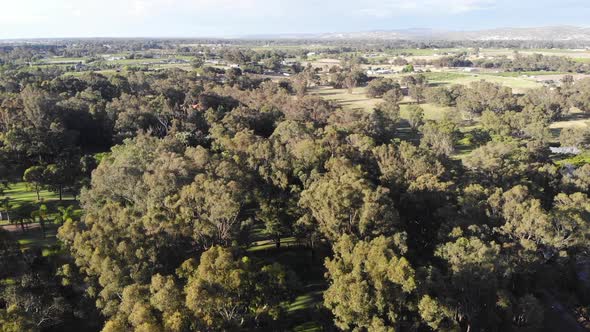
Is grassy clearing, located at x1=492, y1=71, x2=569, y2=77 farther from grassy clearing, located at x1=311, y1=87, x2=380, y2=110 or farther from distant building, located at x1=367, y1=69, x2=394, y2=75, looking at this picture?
grassy clearing, located at x1=311, y1=87, x2=380, y2=110

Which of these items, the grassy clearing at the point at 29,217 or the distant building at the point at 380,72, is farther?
the distant building at the point at 380,72

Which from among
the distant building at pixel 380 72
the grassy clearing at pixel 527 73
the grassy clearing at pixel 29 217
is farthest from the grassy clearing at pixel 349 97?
the grassy clearing at pixel 29 217

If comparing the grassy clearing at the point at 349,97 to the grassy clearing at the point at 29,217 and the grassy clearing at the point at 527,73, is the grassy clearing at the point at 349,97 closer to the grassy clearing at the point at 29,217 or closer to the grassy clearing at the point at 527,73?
the grassy clearing at the point at 527,73

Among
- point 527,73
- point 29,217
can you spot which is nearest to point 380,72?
point 527,73

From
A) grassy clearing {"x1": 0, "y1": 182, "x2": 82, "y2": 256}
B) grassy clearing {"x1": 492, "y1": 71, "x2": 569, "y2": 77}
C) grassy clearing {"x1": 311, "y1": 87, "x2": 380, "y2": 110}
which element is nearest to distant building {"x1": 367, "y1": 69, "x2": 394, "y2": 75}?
grassy clearing {"x1": 311, "y1": 87, "x2": 380, "y2": 110}

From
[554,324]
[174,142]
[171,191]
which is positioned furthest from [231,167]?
[554,324]

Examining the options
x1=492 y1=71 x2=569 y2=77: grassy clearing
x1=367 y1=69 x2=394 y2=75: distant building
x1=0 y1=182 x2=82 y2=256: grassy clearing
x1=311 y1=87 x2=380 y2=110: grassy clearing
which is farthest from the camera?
x1=367 y1=69 x2=394 y2=75: distant building

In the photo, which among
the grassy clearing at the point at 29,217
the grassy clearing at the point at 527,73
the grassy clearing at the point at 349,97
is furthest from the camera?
the grassy clearing at the point at 527,73

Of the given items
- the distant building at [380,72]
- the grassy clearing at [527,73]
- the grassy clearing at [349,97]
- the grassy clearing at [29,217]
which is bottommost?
the grassy clearing at [29,217]

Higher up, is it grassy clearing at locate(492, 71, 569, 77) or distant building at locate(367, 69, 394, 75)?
distant building at locate(367, 69, 394, 75)

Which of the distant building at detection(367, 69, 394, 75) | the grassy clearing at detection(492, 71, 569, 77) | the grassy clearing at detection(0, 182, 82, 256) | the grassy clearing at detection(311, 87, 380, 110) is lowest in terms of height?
the grassy clearing at detection(0, 182, 82, 256)

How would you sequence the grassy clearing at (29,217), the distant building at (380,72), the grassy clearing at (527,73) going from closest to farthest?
the grassy clearing at (29,217)
the grassy clearing at (527,73)
the distant building at (380,72)
